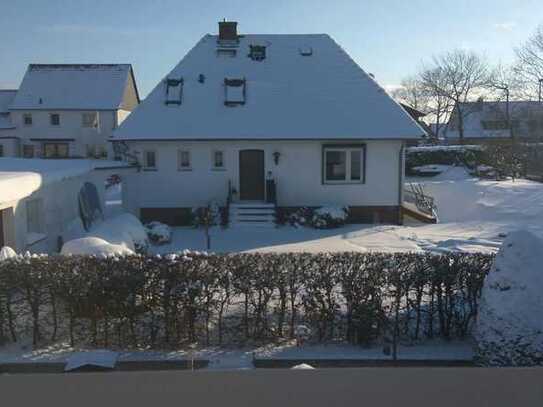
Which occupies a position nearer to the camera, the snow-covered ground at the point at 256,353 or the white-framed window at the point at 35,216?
the snow-covered ground at the point at 256,353

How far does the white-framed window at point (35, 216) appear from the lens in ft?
45.4

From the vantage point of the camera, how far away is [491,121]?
62.7 m

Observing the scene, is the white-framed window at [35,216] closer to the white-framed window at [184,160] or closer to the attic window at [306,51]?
the white-framed window at [184,160]

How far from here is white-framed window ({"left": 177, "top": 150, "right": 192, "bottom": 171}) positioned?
21.2 meters

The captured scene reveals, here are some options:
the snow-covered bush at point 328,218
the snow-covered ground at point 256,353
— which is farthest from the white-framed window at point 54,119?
the snow-covered ground at point 256,353

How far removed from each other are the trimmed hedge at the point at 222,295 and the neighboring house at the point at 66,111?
1573 inches

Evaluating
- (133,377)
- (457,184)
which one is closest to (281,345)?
(133,377)

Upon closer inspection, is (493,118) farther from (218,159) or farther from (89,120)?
(218,159)

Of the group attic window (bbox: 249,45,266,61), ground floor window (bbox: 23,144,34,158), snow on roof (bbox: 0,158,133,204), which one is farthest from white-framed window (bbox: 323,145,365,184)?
ground floor window (bbox: 23,144,34,158)

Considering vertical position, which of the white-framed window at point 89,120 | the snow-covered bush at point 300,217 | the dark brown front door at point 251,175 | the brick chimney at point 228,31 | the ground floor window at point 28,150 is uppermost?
the brick chimney at point 228,31

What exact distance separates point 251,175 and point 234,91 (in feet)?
12.1

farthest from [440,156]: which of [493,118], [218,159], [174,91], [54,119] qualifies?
[54,119]

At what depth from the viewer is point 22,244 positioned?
1261 centimetres

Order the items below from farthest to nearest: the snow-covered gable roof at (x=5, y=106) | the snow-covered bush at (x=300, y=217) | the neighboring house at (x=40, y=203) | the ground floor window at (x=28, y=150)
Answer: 1. the snow-covered gable roof at (x=5, y=106)
2. the ground floor window at (x=28, y=150)
3. the snow-covered bush at (x=300, y=217)
4. the neighboring house at (x=40, y=203)
